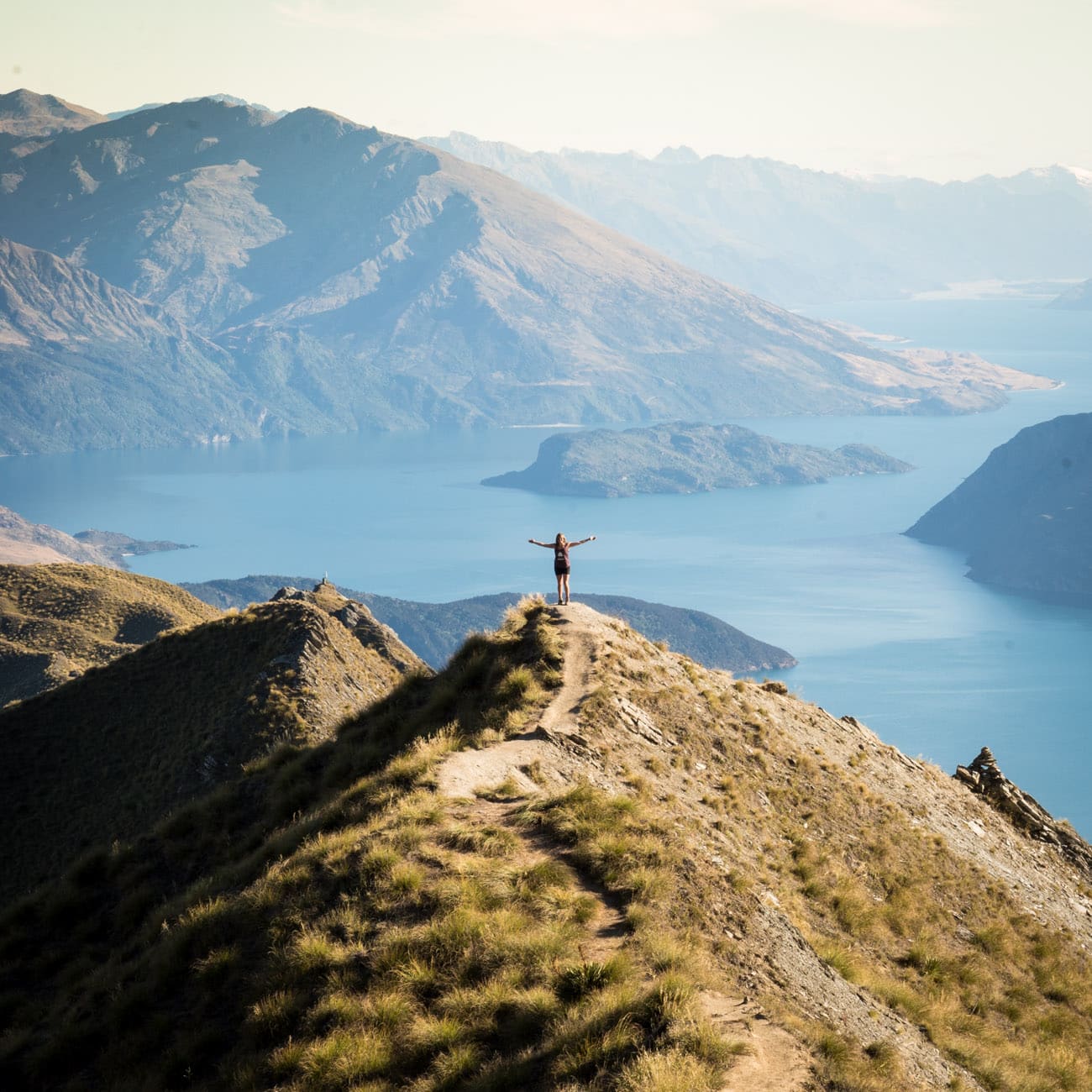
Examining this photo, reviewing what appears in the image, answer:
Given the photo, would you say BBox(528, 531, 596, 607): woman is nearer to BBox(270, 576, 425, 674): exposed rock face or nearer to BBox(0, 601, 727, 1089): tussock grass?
BBox(0, 601, 727, 1089): tussock grass

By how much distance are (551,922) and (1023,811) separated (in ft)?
76.6

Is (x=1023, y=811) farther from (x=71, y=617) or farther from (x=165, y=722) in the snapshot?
(x=71, y=617)

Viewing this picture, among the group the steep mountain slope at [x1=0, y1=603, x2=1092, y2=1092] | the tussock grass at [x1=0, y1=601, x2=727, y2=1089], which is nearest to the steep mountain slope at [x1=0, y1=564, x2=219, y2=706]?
the steep mountain slope at [x1=0, y1=603, x2=1092, y2=1092]

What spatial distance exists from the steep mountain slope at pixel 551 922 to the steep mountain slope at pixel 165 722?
10.5 m

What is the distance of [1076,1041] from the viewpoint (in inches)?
777

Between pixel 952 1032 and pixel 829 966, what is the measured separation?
6.74 ft

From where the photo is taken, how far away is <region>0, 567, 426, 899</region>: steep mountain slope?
3494 centimetres

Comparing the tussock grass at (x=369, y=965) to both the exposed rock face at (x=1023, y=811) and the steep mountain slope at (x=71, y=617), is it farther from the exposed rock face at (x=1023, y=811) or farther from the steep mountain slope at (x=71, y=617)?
the steep mountain slope at (x=71, y=617)

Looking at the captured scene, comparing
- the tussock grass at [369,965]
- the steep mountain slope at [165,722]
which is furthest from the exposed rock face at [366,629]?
the tussock grass at [369,965]

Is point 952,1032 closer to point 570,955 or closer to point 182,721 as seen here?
point 570,955

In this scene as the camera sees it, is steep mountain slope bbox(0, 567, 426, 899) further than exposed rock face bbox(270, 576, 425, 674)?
No

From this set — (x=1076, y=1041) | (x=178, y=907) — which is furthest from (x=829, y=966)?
(x=178, y=907)

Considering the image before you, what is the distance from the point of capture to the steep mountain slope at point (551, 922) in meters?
12.6

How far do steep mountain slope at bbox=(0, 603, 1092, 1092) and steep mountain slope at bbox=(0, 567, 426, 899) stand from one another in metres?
10.5
